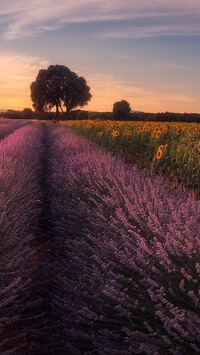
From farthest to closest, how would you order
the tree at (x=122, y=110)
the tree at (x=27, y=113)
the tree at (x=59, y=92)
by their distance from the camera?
the tree at (x=27, y=113) → the tree at (x=59, y=92) → the tree at (x=122, y=110)

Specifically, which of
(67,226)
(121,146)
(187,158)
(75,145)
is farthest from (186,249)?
(121,146)

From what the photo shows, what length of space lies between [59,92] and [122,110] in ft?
101

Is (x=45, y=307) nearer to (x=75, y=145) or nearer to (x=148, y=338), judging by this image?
(x=148, y=338)

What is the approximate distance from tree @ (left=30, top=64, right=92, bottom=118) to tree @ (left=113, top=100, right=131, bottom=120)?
94.4 feet

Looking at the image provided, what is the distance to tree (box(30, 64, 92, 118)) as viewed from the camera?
219 ft

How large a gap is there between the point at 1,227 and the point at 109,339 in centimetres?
122

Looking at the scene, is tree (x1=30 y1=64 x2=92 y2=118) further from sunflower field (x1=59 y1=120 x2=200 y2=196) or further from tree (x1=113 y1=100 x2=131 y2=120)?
sunflower field (x1=59 y1=120 x2=200 y2=196)

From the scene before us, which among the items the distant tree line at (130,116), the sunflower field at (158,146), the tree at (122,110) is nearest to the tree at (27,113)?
the distant tree line at (130,116)

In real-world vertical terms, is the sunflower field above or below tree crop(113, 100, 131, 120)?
above

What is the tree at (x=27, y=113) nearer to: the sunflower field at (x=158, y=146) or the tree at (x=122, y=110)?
the tree at (x=122, y=110)

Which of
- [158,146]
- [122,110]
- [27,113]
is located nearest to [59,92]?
[27,113]

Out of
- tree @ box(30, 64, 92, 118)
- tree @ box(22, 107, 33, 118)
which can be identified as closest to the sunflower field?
tree @ box(30, 64, 92, 118)

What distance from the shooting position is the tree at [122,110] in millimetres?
38066

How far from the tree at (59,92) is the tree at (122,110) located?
28768 mm
